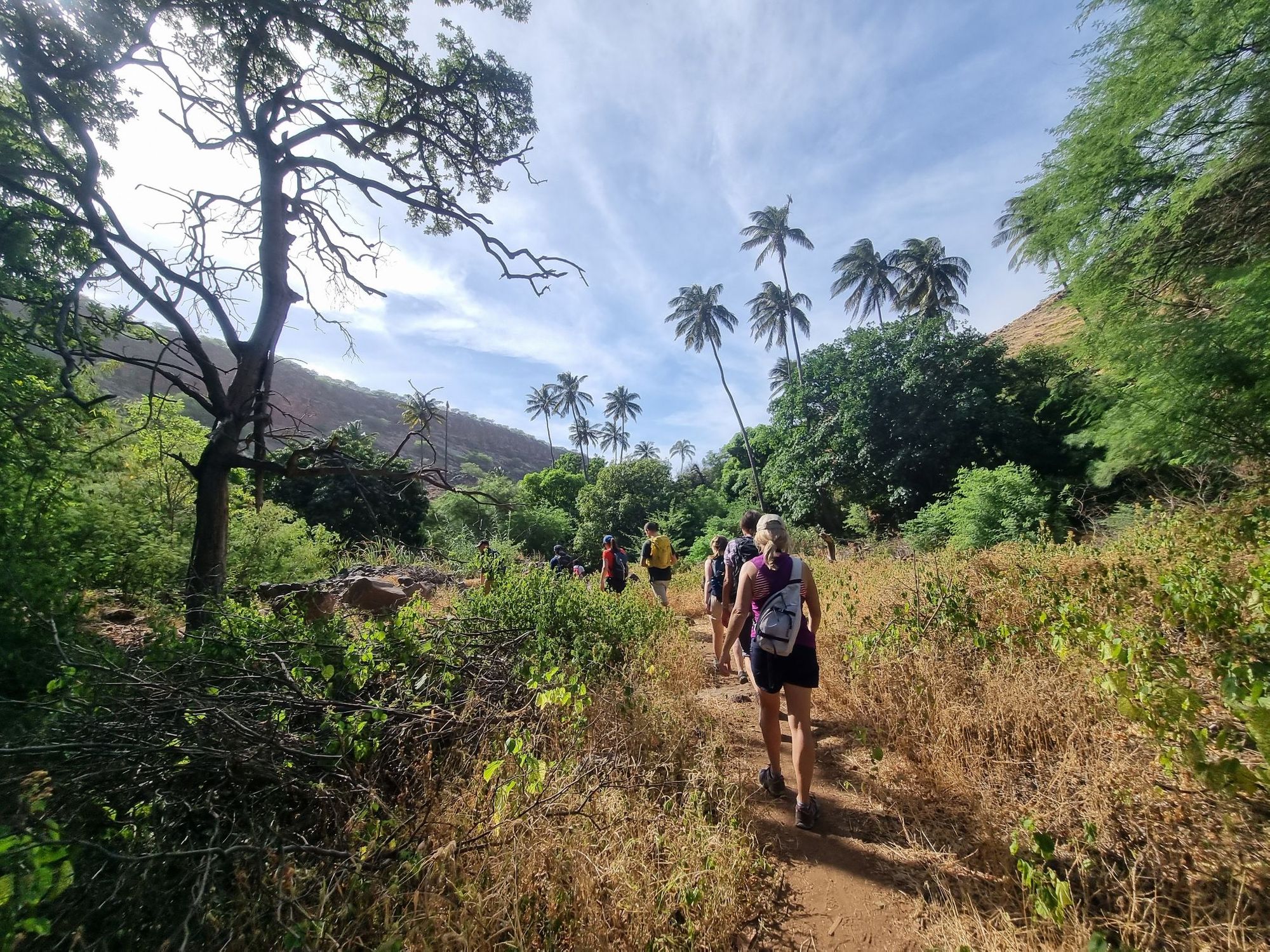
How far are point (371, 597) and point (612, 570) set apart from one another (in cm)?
346

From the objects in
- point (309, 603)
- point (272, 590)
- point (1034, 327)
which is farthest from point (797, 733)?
point (1034, 327)

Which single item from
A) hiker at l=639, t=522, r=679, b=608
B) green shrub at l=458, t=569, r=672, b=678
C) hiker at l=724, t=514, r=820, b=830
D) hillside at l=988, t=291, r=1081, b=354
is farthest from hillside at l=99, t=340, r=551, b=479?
hillside at l=988, t=291, r=1081, b=354

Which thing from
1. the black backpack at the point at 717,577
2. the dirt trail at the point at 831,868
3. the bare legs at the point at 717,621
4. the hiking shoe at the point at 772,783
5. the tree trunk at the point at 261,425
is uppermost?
the tree trunk at the point at 261,425

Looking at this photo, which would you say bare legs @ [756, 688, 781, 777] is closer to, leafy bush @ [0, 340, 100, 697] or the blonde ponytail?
the blonde ponytail

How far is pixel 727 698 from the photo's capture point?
4328 millimetres

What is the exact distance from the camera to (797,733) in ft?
8.59

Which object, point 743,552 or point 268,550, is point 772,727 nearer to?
point 743,552

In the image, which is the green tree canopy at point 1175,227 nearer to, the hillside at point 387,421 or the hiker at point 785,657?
the hiker at point 785,657

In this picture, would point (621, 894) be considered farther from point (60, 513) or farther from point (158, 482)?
point (158, 482)

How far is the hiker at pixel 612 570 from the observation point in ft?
23.3

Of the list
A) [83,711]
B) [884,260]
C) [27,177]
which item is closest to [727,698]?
[83,711]

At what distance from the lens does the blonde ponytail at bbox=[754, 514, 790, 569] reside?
3.01 m

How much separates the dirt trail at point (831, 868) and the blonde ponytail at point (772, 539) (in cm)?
144

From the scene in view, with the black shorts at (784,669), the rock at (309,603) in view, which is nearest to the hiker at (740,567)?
the black shorts at (784,669)
